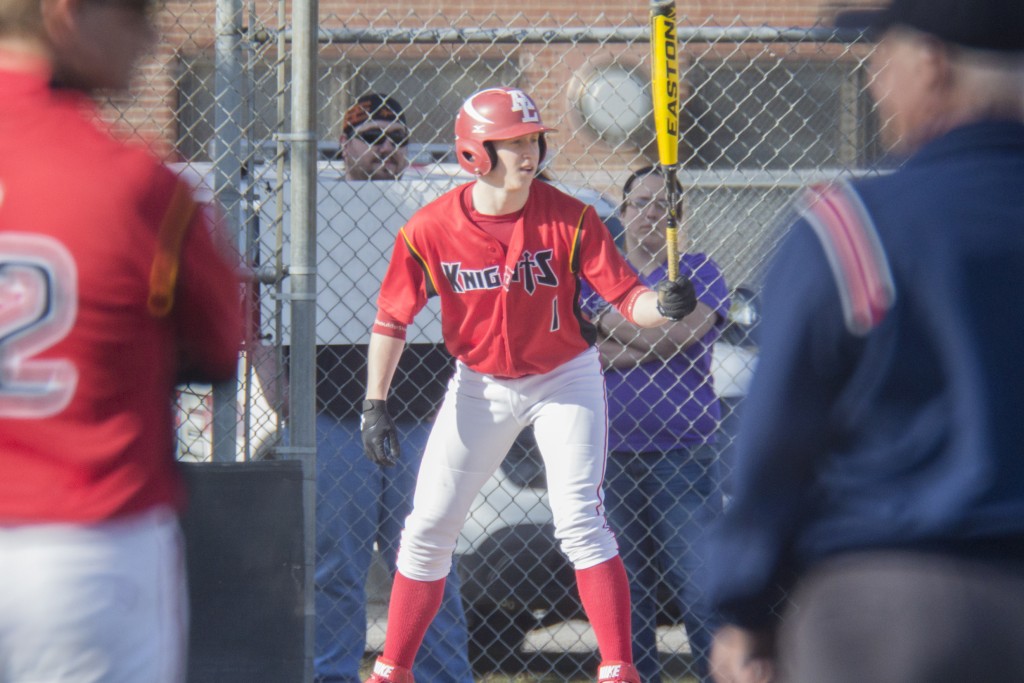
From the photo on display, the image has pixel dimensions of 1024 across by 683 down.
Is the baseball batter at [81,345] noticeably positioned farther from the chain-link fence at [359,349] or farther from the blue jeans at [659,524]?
the blue jeans at [659,524]

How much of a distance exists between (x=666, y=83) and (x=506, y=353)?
1.08m

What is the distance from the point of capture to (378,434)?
4.74 metres

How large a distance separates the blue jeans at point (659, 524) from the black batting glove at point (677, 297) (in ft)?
2.87

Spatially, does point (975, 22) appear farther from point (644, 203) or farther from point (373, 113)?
point (373, 113)

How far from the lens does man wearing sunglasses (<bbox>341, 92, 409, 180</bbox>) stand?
211 inches

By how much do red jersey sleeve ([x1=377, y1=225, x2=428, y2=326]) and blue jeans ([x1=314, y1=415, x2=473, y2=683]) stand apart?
0.72 m

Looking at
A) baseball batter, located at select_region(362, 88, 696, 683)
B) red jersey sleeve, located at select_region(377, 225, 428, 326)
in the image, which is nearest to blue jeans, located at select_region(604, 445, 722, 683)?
baseball batter, located at select_region(362, 88, 696, 683)

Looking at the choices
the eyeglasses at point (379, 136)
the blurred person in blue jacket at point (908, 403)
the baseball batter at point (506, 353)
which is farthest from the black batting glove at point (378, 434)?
the blurred person in blue jacket at point (908, 403)

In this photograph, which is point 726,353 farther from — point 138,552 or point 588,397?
point 138,552

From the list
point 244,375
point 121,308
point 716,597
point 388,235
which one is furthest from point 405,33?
point 716,597

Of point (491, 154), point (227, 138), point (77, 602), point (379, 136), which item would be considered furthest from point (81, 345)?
point (379, 136)

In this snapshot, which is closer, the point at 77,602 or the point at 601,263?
the point at 77,602

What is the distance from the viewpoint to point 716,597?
1786 millimetres

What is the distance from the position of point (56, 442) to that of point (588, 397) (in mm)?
2894
